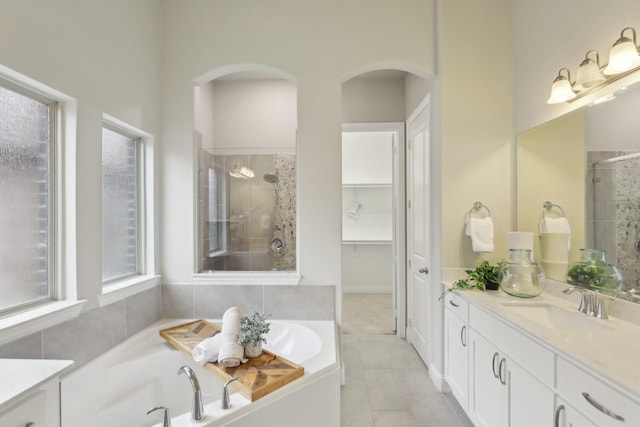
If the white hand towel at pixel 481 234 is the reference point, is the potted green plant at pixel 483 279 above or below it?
below

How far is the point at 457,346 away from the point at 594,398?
1.10m

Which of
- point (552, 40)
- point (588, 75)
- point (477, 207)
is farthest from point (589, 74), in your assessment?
point (477, 207)

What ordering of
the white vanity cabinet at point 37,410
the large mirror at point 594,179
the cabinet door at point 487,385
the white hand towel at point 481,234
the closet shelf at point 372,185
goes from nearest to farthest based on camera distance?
1. the white vanity cabinet at point 37,410
2. the large mirror at point 594,179
3. the cabinet door at point 487,385
4. the white hand towel at point 481,234
5. the closet shelf at point 372,185

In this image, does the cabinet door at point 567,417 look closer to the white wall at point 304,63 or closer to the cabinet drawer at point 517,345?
the cabinet drawer at point 517,345

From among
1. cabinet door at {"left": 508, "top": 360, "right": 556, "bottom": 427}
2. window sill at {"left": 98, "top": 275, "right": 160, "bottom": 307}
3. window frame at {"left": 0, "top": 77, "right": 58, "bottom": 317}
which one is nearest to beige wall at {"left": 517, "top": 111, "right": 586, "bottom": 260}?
cabinet door at {"left": 508, "top": 360, "right": 556, "bottom": 427}

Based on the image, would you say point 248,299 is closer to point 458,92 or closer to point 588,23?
point 458,92

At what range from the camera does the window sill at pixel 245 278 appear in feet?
7.79

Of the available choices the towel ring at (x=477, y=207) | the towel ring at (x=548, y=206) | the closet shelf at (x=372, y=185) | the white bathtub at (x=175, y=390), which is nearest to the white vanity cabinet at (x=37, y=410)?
the white bathtub at (x=175, y=390)

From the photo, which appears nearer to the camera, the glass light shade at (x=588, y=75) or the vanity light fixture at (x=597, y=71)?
the vanity light fixture at (x=597, y=71)

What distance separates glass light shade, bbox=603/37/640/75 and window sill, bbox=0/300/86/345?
9.64 feet

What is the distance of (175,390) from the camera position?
185cm

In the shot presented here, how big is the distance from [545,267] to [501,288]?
382mm

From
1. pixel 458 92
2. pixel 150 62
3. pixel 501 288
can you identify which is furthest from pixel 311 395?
pixel 150 62

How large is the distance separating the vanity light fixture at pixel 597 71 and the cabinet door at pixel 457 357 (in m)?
1.54
